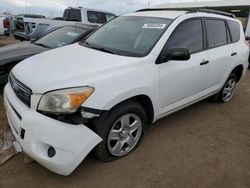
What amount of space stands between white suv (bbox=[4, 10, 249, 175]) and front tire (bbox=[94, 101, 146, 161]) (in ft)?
0.04

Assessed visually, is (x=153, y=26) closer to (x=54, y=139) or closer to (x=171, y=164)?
(x=171, y=164)

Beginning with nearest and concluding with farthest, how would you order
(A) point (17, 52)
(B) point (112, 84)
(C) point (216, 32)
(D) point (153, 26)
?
1. (B) point (112, 84)
2. (D) point (153, 26)
3. (C) point (216, 32)
4. (A) point (17, 52)

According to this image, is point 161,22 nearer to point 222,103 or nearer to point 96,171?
point 96,171

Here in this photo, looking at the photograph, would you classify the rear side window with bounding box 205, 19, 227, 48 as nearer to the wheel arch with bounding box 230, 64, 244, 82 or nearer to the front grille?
the wheel arch with bounding box 230, 64, 244, 82

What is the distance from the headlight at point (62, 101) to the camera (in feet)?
7.65

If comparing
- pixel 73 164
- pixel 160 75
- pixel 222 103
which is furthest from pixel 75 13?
pixel 73 164

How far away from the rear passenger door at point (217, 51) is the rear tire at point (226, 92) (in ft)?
1.26

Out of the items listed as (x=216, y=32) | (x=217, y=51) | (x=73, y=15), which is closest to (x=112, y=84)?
(x=217, y=51)

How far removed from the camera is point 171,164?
2.98 meters

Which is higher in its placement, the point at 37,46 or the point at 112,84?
the point at 112,84

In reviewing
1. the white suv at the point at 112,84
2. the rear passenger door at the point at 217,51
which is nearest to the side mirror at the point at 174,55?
the white suv at the point at 112,84

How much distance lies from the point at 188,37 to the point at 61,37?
304 cm

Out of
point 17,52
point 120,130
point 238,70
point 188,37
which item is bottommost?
point 120,130

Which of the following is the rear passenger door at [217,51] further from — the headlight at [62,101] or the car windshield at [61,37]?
the car windshield at [61,37]
